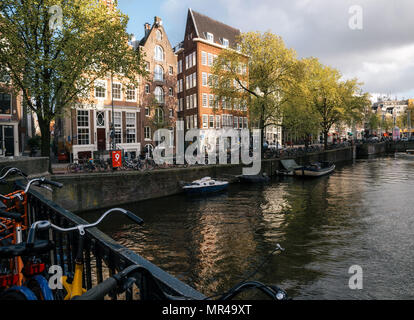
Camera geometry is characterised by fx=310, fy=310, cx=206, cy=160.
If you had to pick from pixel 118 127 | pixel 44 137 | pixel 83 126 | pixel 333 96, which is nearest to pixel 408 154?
pixel 333 96

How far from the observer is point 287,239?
14938 mm

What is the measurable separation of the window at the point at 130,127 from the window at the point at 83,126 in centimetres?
507

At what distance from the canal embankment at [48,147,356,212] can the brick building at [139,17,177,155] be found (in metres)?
12.5

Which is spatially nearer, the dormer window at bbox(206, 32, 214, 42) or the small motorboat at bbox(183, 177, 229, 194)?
the small motorboat at bbox(183, 177, 229, 194)

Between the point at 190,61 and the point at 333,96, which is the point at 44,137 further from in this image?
the point at 333,96

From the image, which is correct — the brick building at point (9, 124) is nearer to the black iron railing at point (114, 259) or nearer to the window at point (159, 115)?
the window at point (159, 115)

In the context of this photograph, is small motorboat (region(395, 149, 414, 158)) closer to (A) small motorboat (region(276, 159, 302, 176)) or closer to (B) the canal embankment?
(A) small motorboat (region(276, 159, 302, 176))

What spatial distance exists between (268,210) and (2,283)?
18.3 metres

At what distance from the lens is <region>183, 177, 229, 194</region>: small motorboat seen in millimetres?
26159

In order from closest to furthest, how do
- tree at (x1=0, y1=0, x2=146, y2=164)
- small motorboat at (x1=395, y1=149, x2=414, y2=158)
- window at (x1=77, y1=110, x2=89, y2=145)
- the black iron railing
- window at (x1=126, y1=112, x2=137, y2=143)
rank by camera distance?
1. the black iron railing
2. tree at (x1=0, y1=0, x2=146, y2=164)
3. window at (x1=77, y1=110, x2=89, y2=145)
4. window at (x1=126, y1=112, x2=137, y2=143)
5. small motorboat at (x1=395, y1=149, x2=414, y2=158)

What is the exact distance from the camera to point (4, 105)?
28797mm

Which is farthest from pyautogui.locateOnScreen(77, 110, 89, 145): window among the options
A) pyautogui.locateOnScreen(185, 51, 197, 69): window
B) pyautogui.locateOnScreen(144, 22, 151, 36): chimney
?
pyautogui.locateOnScreen(185, 51, 197, 69): window

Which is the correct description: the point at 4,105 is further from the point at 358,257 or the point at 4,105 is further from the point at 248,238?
the point at 358,257
